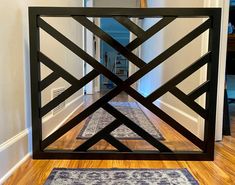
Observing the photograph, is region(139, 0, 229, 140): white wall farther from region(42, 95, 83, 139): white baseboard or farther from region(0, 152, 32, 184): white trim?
region(0, 152, 32, 184): white trim

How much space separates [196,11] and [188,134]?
652 millimetres

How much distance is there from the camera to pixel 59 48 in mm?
2096

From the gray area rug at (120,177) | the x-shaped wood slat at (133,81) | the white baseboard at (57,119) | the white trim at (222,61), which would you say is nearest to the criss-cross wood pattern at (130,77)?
the x-shaped wood slat at (133,81)

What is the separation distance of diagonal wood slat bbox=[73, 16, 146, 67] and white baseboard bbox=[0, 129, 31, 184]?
66 centimetres

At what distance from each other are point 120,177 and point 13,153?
527 millimetres

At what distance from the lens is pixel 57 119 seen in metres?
1.99

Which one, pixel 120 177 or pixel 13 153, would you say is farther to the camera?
pixel 13 153

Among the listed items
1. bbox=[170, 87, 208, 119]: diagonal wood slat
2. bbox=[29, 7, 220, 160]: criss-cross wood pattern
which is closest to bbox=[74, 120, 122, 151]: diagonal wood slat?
bbox=[29, 7, 220, 160]: criss-cross wood pattern

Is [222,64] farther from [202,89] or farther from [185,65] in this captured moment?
[202,89]

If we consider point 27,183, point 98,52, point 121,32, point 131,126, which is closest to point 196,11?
point 131,126

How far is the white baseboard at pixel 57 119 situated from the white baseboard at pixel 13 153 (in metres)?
0.25

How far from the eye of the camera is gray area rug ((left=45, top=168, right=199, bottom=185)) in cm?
106

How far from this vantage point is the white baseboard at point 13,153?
3.59 ft

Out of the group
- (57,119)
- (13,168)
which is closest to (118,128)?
(57,119)
